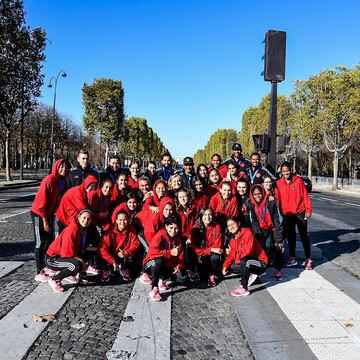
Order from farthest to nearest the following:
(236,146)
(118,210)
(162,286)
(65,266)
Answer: (236,146) → (118,210) → (162,286) → (65,266)

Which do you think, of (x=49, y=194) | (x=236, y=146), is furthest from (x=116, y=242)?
(x=236, y=146)

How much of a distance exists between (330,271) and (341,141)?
3464 centimetres

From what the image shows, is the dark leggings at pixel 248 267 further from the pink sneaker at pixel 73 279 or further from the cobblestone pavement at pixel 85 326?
the pink sneaker at pixel 73 279

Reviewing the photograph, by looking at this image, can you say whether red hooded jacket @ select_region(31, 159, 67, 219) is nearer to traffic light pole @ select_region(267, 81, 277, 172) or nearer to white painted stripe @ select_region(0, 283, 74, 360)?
white painted stripe @ select_region(0, 283, 74, 360)

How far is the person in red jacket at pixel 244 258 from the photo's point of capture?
4.82 meters

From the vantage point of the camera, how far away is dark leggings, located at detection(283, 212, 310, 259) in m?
6.18

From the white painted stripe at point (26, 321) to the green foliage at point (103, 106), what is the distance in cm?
4478

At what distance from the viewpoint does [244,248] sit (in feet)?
16.1

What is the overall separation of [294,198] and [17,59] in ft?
65.8

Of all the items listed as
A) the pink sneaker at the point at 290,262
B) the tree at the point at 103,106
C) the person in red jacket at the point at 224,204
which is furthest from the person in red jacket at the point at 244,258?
the tree at the point at 103,106

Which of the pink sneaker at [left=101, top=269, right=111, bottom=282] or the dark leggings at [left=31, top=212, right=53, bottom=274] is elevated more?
the dark leggings at [left=31, top=212, right=53, bottom=274]

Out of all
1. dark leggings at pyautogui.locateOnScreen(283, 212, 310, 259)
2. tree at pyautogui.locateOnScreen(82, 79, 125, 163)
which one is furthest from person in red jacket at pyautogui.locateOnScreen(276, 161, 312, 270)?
tree at pyautogui.locateOnScreen(82, 79, 125, 163)

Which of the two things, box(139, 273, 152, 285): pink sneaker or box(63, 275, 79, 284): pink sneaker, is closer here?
box(63, 275, 79, 284): pink sneaker

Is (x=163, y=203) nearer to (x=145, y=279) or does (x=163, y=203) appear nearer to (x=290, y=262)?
(x=145, y=279)
